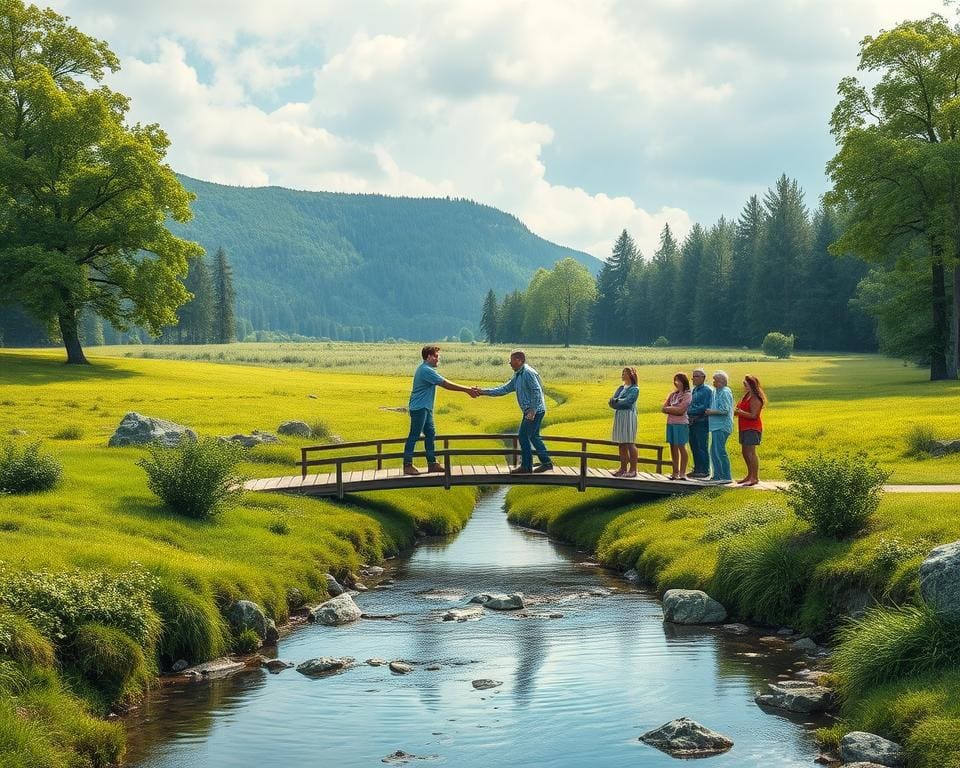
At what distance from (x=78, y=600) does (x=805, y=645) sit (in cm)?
1245

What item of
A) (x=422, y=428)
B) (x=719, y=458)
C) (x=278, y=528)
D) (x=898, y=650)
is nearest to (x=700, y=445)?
(x=719, y=458)

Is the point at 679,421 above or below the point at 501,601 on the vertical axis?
above

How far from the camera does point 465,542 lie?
31.2 meters

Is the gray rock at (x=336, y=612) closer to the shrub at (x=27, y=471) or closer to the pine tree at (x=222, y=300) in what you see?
the shrub at (x=27, y=471)

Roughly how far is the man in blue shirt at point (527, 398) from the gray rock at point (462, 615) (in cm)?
528

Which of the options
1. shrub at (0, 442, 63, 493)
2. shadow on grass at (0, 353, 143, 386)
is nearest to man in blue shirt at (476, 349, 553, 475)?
shrub at (0, 442, 63, 493)

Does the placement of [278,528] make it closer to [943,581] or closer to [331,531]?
[331,531]

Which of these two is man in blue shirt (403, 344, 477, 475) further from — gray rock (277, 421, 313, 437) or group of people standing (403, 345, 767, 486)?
gray rock (277, 421, 313, 437)

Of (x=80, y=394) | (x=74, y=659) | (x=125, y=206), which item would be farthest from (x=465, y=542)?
(x=125, y=206)

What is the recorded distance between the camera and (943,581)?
584 inches

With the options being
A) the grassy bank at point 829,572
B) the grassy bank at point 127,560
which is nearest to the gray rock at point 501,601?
the grassy bank at point 829,572

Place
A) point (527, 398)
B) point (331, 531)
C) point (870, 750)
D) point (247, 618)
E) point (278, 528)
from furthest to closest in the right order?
point (331, 531) → point (527, 398) → point (278, 528) → point (247, 618) → point (870, 750)

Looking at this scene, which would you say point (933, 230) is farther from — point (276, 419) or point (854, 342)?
point (854, 342)

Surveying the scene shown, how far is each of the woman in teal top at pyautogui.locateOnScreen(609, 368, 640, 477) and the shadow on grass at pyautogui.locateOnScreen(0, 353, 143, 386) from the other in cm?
3706
